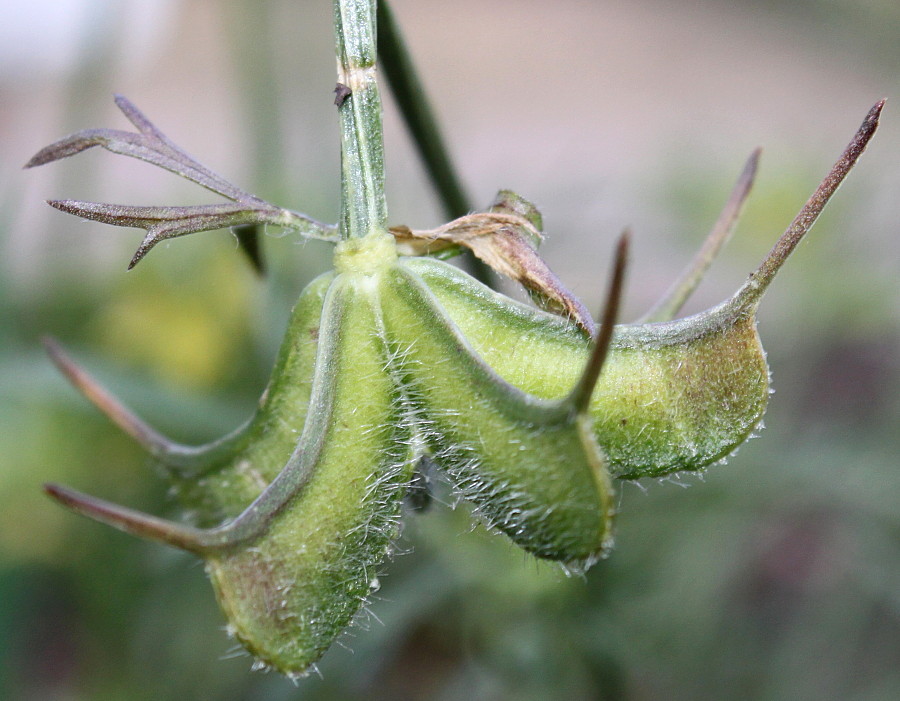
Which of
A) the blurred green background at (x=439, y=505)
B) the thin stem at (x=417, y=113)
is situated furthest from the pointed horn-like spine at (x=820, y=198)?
the blurred green background at (x=439, y=505)

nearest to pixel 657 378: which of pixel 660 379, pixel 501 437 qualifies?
pixel 660 379

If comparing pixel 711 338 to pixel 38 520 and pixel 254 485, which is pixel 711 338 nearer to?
pixel 254 485

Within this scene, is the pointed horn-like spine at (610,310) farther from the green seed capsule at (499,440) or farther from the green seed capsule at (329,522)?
the green seed capsule at (329,522)

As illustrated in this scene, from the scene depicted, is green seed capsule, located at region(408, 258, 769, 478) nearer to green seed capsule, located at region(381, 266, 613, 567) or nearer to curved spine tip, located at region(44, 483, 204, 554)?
green seed capsule, located at region(381, 266, 613, 567)

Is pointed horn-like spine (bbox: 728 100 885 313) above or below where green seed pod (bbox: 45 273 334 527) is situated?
above

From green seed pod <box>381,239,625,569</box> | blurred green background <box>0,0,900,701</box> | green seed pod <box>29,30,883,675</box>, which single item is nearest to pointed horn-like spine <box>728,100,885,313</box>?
green seed pod <box>29,30,883,675</box>
